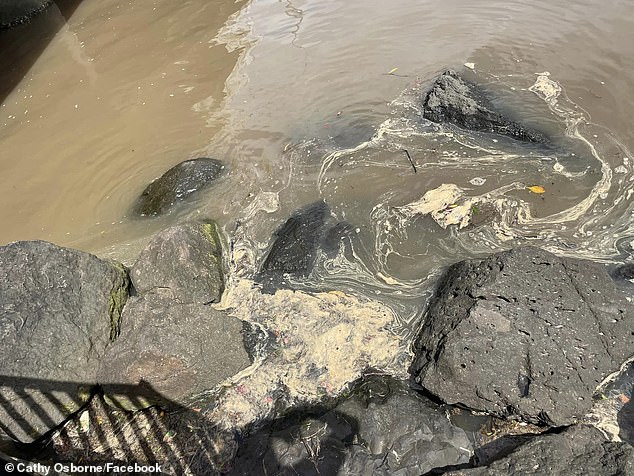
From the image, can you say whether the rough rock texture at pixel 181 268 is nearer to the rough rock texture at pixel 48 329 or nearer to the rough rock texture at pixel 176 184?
the rough rock texture at pixel 48 329

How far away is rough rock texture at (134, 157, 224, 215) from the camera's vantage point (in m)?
6.18

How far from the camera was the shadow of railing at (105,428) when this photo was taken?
12.6 feet

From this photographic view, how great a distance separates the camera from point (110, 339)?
446 cm

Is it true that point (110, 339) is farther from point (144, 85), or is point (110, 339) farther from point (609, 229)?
point (144, 85)

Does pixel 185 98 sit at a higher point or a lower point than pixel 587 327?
higher

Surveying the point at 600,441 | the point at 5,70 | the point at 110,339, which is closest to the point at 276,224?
the point at 110,339

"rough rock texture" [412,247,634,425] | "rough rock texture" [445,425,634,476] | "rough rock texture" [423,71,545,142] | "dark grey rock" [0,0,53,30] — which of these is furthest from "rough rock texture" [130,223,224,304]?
"dark grey rock" [0,0,53,30]

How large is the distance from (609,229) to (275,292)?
3372 mm

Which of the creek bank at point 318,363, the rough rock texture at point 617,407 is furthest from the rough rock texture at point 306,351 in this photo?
the rough rock texture at point 617,407

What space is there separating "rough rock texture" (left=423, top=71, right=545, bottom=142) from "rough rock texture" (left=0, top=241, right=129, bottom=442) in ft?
15.1

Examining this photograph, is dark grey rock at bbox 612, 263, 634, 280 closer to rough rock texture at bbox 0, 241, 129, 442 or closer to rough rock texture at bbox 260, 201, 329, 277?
rough rock texture at bbox 260, 201, 329, 277

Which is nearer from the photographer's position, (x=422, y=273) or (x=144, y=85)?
(x=422, y=273)

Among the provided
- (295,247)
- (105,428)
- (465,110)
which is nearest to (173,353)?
(105,428)

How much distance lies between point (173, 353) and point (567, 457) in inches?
113
